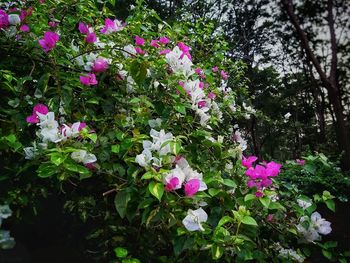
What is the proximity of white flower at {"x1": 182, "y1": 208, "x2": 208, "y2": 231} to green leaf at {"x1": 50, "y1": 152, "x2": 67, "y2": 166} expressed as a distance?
1.44 feet

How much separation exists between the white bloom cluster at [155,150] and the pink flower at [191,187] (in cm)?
12

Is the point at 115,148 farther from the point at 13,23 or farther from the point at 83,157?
the point at 13,23

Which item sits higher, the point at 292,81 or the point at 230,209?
the point at 292,81

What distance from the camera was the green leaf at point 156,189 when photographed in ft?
3.67

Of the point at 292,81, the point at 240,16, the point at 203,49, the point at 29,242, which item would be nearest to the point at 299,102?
the point at 292,81

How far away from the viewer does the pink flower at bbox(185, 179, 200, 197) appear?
48.2 inches

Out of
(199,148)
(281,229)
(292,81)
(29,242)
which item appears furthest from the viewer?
(292,81)

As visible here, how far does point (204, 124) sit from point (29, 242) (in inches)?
60.1

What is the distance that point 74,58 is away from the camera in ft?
5.43

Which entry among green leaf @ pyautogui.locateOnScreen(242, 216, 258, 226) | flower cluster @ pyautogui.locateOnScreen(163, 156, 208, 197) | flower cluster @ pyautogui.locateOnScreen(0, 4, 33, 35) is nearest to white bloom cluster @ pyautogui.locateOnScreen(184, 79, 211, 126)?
flower cluster @ pyautogui.locateOnScreen(163, 156, 208, 197)

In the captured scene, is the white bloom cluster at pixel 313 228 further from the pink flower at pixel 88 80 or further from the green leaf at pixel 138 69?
the pink flower at pixel 88 80

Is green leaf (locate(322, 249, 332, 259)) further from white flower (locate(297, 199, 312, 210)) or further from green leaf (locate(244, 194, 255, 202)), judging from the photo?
green leaf (locate(244, 194, 255, 202))

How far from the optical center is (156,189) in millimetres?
1142

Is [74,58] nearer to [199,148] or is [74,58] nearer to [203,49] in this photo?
[199,148]
